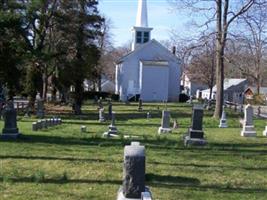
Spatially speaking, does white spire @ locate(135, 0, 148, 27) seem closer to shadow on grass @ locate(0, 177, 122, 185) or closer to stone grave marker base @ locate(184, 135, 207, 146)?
stone grave marker base @ locate(184, 135, 207, 146)

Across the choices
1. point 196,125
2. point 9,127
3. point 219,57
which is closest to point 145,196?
point 196,125

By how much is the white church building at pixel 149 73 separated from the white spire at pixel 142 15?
3.57 metres

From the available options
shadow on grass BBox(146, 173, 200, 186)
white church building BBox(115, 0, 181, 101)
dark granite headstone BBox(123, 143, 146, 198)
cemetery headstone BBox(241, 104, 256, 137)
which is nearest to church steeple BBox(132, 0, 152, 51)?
white church building BBox(115, 0, 181, 101)

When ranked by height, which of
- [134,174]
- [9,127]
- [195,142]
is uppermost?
[134,174]

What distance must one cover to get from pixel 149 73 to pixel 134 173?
71004 millimetres

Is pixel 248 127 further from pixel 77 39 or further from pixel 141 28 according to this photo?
pixel 141 28

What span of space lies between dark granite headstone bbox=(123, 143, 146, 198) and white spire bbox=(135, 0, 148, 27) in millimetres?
80128

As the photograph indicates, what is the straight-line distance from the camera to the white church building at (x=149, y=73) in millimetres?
77250

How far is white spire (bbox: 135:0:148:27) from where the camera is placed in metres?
85.5

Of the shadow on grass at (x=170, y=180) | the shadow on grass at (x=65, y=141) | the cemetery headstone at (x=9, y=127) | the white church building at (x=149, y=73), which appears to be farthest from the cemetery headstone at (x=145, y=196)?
the white church building at (x=149, y=73)

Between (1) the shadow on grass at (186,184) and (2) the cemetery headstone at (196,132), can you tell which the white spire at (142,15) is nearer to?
(2) the cemetery headstone at (196,132)

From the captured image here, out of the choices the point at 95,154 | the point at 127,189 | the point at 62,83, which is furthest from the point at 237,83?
the point at 127,189

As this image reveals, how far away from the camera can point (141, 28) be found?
279 feet

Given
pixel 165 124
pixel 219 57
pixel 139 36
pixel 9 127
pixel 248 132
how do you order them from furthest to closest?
pixel 139 36, pixel 219 57, pixel 165 124, pixel 248 132, pixel 9 127
